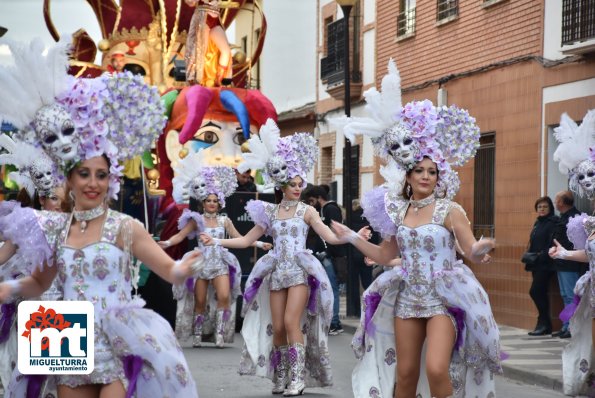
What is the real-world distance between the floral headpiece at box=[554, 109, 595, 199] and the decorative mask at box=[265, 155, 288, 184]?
2.65 meters

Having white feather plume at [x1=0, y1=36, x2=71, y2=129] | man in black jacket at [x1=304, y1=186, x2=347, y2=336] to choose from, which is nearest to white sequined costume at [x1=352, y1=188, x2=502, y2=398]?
white feather plume at [x1=0, y1=36, x2=71, y2=129]

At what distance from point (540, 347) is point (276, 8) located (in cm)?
2368

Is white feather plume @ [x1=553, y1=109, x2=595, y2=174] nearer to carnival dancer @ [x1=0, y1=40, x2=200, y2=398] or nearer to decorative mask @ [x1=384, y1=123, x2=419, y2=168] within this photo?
decorative mask @ [x1=384, y1=123, x2=419, y2=168]

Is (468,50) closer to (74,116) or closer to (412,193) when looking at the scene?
(412,193)

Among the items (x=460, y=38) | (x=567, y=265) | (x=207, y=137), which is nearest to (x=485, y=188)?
(x=460, y=38)

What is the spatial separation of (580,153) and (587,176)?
12.5 inches

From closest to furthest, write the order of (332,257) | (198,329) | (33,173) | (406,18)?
(33,173), (198,329), (332,257), (406,18)

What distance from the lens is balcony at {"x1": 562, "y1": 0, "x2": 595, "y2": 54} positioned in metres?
17.1

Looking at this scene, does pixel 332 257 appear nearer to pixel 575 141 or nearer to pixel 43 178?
pixel 575 141

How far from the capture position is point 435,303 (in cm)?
861

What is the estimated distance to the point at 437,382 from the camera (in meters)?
8.33

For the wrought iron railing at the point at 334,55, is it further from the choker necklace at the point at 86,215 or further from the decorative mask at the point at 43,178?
the choker necklace at the point at 86,215

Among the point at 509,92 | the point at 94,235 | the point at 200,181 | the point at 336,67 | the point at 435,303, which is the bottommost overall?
the point at 435,303

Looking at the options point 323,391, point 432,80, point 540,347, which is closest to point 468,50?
point 432,80
